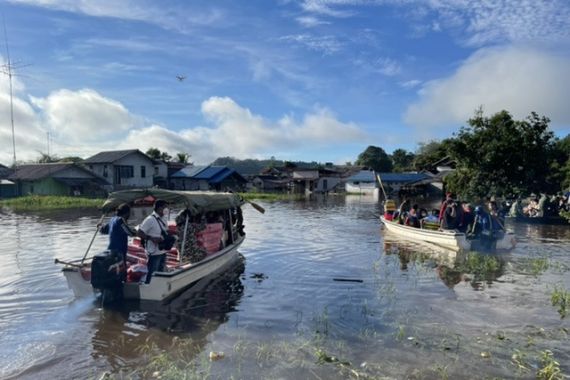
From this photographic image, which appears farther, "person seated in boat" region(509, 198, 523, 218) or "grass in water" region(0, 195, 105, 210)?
"grass in water" region(0, 195, 105, 210)

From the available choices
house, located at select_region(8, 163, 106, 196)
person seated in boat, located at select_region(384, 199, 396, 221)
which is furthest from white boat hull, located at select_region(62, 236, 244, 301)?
house, located at select_region(8, 163, 106, 196)

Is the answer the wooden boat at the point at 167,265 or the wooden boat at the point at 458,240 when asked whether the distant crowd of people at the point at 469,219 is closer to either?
the wooden boat at the point at 458,240

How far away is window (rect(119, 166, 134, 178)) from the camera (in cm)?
4944

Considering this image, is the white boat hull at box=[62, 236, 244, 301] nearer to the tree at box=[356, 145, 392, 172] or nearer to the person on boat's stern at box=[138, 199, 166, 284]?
the person on boat's stern at box=[138, 199, 166, 284]

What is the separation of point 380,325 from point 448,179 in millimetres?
27068

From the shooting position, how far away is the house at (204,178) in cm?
5709

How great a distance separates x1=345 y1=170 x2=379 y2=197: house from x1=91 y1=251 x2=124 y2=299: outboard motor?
58576mm

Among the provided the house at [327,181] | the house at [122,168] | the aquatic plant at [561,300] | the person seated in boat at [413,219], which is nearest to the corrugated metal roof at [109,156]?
the house at [122,168]

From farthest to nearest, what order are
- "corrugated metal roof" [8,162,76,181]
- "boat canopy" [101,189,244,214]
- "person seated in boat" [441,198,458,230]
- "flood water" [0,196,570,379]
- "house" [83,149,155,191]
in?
1. "house" [83,149,155,191]
2. "corrugated metal roof" [8,162,76,181]
3. "person seated in boat" [441,198,458,230]
4. "boat canopy" [101,189,244,214]
5. "flood water" [0,196,570,379]

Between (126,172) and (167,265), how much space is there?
41396mm

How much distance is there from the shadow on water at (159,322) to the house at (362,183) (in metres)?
56.9

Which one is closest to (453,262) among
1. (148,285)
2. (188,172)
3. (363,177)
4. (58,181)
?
(148,285)

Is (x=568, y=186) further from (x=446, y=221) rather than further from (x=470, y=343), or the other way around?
(x=470, y=343)

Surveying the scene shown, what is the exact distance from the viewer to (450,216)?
54.6 ft
